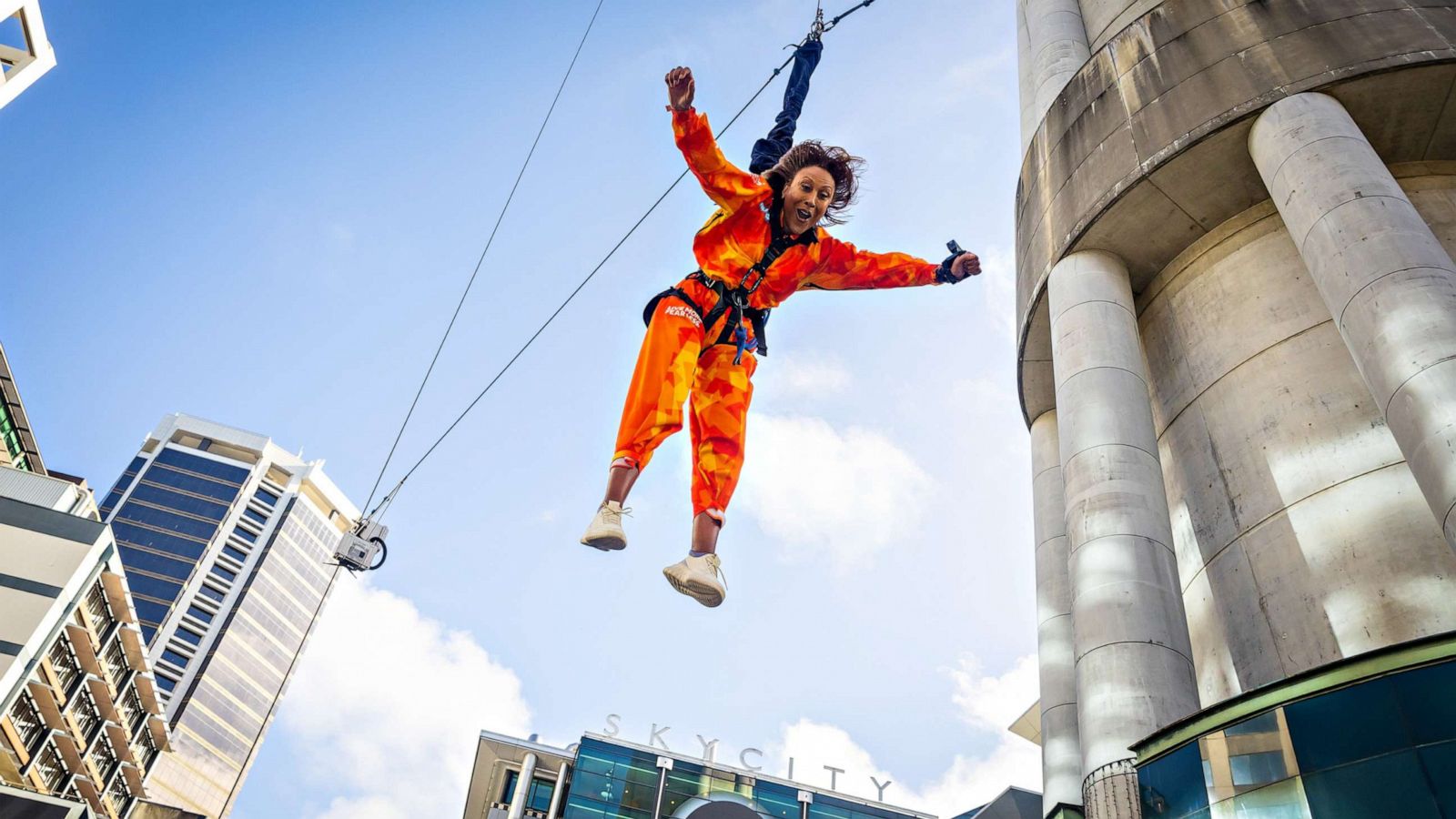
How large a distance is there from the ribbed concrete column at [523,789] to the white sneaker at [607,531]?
5008cm

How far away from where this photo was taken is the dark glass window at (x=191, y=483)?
137m

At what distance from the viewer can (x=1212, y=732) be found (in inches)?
376

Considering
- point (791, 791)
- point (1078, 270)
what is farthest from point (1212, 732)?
point (791, 791)

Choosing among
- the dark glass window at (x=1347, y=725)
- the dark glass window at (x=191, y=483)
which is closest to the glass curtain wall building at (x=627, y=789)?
the dark glass window at (x=1347, y=725)

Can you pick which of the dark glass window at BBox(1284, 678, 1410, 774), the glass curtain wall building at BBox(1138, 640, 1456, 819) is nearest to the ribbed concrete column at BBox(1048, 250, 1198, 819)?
the glass curtain wall building at BBox(1138, 640, 1456, 819)

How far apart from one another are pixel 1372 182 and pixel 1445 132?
3991mm

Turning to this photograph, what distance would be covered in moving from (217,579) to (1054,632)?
136738 mm

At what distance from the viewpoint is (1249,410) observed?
15117mm

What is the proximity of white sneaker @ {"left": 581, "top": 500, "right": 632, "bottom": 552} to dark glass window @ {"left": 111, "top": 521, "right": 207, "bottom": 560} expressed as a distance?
138779 mm

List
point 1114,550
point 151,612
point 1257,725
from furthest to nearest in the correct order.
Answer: point 151,612, point 1114,550, point 1257,725

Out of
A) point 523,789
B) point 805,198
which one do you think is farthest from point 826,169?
point 523,789

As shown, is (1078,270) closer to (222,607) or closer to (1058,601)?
(1058,601)

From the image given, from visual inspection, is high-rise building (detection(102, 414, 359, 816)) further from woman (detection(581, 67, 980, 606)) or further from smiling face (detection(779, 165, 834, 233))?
smiling face (detection(779, 165, 834, 233))

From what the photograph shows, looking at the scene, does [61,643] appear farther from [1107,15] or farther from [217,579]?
[217,579]
